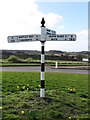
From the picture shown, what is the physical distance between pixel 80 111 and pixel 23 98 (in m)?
1.55

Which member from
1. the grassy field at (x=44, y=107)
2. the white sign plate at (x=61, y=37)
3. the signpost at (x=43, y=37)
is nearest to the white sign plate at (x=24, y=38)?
the signpost at (x=43, y=37)

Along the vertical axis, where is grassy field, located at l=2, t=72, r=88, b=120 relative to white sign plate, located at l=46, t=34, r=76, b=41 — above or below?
Result: below

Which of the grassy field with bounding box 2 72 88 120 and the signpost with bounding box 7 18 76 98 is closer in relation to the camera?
the grassy field with bounding box 2 72 88 120

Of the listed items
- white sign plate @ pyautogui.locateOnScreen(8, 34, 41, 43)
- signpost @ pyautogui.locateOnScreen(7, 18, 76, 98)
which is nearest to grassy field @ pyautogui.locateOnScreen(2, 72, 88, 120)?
signpost @ pyautogui.locateOnScreen(7, 18, 76, 98)

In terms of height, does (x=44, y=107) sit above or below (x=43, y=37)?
below

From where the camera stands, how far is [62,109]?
5.43m

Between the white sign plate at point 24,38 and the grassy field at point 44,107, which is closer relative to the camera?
the grassy field at point 44,107

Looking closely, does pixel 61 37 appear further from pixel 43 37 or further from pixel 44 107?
pixel 44 107

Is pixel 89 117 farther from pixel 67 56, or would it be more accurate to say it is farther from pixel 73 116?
pixel 67 56

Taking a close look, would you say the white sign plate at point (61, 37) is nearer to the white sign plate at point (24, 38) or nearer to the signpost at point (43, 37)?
the signpost at point (43, 37)

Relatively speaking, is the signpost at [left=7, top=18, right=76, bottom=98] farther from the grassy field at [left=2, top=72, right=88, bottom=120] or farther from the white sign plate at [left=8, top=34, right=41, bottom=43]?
the grassy field at [left=2, top=72, right=88, bottom=120]

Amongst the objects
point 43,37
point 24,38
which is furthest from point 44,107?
point 24,38

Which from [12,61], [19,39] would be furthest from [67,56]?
[19,39]

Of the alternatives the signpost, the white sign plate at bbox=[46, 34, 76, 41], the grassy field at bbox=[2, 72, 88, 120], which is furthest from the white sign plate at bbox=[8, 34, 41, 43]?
the grassy field at bbox=[2, 72, 88, 120]
